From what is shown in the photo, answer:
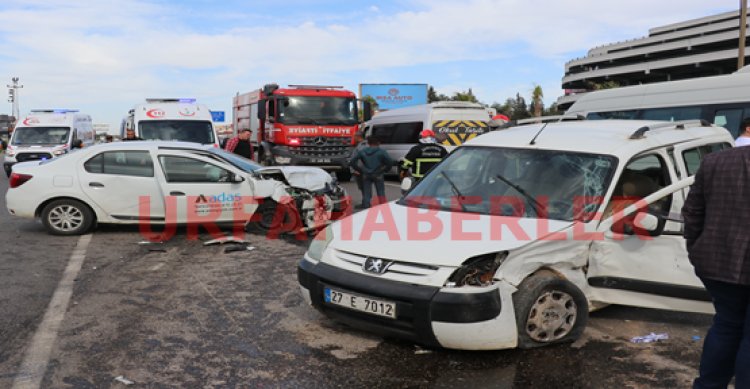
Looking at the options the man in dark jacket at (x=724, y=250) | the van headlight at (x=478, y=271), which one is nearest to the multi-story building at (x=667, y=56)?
the van headlight at (x=478, y=271)

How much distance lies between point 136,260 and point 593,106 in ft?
30.6

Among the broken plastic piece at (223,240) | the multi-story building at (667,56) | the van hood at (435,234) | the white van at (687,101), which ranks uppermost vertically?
the multi-story building at (667,56)

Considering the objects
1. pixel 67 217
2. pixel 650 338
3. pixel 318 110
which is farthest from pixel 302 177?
pixel 318 110

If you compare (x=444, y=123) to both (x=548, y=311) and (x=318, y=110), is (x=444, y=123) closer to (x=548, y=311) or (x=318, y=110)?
(x=318, y=110)

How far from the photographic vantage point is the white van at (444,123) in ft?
59.5

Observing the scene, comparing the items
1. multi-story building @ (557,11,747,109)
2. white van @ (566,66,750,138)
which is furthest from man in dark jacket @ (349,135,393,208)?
multi-story building @ (557,11,747,109)

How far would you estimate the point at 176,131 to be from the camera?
15.0m

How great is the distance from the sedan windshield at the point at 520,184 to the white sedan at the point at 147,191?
3.93 metres

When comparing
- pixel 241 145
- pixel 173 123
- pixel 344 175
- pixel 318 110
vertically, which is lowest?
pixel 344 175

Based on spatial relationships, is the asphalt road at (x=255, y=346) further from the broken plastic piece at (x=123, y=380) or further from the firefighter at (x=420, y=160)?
the firefighter at (x=420, y=160)

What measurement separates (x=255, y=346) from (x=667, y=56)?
70642 mm

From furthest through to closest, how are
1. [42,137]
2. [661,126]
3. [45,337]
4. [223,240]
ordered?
[42,137], [223,240], [661,126], [45,337]

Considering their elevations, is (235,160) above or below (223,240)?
above

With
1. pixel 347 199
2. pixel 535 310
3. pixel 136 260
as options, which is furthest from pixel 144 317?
pixel 347 199
